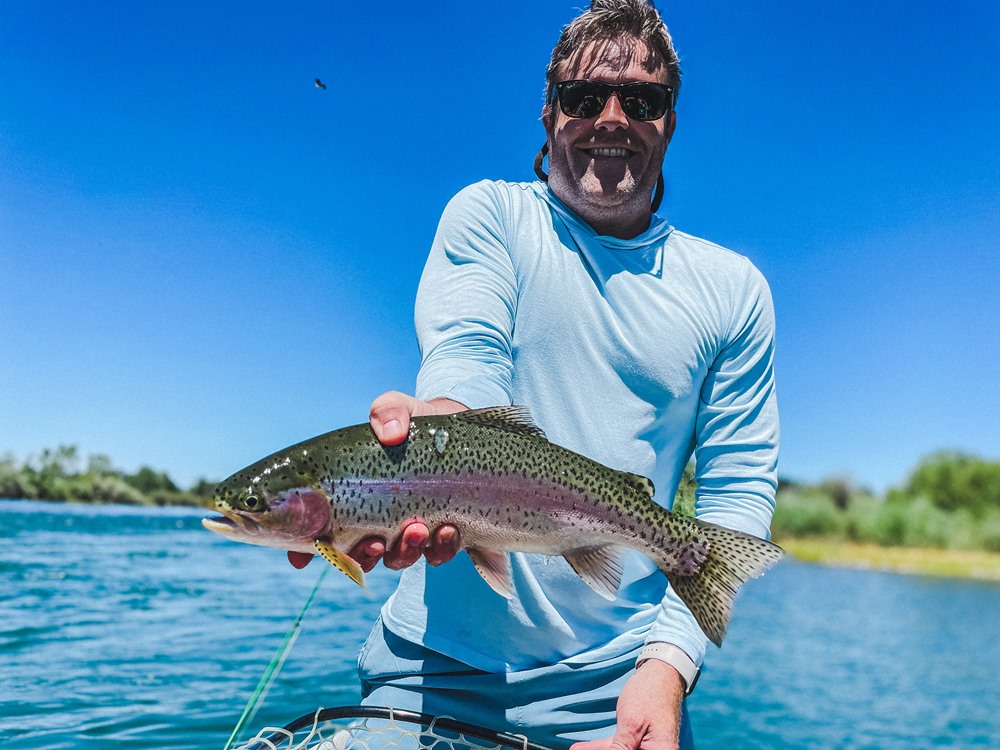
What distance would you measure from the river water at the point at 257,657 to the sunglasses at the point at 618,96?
2242mm

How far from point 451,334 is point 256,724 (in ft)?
32.7

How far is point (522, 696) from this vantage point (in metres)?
3.03

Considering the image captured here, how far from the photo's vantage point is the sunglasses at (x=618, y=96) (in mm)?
3275

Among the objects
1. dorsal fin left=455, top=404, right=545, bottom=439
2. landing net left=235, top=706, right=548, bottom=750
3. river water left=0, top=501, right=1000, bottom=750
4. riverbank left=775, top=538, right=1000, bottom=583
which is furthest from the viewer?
riverbank left=775, top=538, right=1000, bottom=583

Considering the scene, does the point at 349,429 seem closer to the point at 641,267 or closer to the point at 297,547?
the point at 297,547

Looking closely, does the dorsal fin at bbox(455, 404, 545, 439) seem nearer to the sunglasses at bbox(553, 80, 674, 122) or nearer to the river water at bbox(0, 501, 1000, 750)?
the sunglasses at bbox(553, 80, 674, 122)

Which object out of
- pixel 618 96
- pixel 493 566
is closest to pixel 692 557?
pixel 493 566

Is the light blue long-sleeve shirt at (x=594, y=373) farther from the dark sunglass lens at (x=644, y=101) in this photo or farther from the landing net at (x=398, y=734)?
the dark sunglass lens at (x=644, y=101)

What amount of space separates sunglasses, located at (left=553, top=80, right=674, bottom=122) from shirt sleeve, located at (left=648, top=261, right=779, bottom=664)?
2.50ft

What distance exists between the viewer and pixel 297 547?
7.54 feet

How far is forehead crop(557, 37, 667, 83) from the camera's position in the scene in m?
3.32

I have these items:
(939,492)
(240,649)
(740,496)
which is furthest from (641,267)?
(939,492)

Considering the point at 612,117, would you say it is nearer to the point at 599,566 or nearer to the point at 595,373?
the point at 595,373

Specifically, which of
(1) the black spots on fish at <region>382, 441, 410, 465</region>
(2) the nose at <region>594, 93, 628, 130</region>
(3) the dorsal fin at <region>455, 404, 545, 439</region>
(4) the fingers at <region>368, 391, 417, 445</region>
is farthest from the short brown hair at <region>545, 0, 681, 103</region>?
(1) the black spots on fish at <region>382, 441, 410, 465</region>
